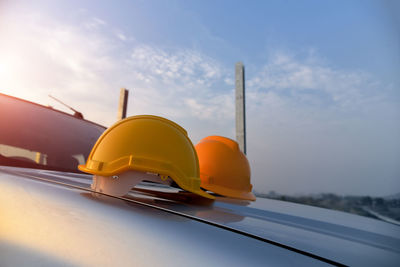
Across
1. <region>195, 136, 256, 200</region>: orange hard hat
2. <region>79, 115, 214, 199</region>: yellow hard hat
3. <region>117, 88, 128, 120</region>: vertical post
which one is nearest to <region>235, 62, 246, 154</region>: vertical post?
<region>117, 88, 128, 120</region>: vertical post

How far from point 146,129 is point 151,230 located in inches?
26.7

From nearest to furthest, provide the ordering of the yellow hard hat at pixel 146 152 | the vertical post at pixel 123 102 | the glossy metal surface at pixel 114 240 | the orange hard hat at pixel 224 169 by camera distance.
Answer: the glossy metal surface at pixel 114 240 < the yellow hard hat at pixel 146 152 < the orange hard hat at pixel 224 169 < the vertical post at pixel 123 102

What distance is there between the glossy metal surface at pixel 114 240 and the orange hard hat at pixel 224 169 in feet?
3.99

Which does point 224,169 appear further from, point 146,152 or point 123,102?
point 123,102

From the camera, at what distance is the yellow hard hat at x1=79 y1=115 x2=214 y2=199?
1.13 m

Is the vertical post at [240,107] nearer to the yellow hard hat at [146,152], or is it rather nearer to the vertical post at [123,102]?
the vertical post at [123,102]

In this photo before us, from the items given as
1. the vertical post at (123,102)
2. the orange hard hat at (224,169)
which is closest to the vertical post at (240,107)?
the vertical post at (123,102)

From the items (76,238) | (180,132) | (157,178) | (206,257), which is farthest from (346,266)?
(180,132)

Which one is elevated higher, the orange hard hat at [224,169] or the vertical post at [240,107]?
the vertical post at [240,107]

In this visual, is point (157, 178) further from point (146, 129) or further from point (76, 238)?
point (76, 238)

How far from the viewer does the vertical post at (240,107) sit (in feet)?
20.5

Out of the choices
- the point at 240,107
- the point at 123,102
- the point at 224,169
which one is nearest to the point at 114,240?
the point at 224,169

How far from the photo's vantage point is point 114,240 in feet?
1.89

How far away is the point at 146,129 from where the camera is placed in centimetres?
123
